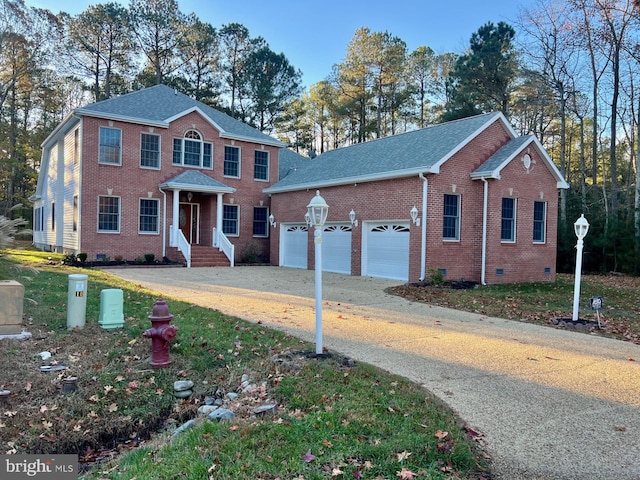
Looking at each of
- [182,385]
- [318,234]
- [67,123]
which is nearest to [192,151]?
[67,123]

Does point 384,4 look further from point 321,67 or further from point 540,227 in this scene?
point 321,67

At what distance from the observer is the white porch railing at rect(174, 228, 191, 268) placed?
18875 mm

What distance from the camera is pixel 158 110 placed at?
20.9m

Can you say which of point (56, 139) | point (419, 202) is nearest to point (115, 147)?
point (56, 139)

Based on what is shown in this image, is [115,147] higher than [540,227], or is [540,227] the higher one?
[115,147]

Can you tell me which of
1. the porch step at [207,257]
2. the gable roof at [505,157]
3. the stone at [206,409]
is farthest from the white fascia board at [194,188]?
the stone at [206,409]

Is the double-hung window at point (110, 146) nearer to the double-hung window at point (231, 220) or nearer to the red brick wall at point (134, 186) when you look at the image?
the red brick wall at point (134, 186)

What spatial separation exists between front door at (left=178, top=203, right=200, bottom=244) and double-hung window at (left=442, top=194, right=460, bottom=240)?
40.9ft

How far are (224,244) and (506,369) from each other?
16.5m

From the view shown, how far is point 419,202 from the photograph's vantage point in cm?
1450

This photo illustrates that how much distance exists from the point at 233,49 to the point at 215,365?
36799 mm

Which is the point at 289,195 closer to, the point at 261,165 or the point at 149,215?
the point at 261,165

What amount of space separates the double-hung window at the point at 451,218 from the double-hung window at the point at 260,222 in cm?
1073

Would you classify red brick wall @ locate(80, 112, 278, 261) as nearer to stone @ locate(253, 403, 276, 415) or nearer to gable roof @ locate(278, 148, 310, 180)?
gable roof @ locate(278, 148, 310, 180)
